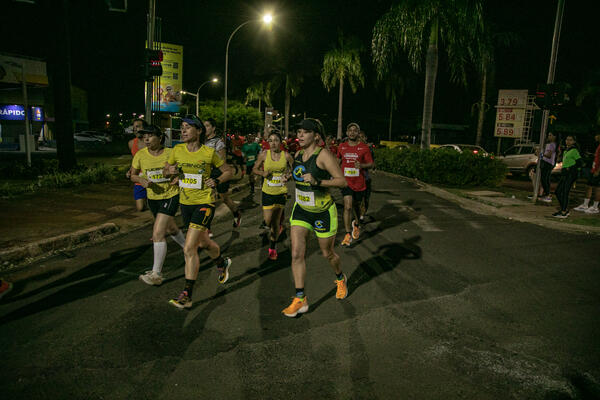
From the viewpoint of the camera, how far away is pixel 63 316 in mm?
4227

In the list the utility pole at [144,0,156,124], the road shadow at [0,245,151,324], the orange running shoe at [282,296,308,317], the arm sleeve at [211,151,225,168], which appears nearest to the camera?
the orange running shoe at [282,296,308,317]

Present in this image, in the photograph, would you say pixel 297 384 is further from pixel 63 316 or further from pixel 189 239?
pixel 63 316

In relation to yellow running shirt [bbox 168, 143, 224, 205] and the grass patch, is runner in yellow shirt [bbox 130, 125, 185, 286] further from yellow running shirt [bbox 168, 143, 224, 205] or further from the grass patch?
the grass patch

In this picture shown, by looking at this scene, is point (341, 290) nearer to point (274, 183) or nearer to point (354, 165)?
point (274, 183)

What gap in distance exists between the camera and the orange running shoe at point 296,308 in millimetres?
4277

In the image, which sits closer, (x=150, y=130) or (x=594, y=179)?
(x=150, y=130)

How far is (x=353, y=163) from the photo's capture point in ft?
25.2

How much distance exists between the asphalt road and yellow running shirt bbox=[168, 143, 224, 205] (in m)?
1.16

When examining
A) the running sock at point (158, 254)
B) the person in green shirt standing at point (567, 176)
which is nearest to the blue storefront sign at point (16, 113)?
the running sock at point (158, 254)

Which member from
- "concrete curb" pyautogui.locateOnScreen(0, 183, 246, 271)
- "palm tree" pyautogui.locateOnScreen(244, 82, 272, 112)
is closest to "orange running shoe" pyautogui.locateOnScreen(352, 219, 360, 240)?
"concrete curb" pyautogui.locateOnScreen(0, 183, 246, 271)

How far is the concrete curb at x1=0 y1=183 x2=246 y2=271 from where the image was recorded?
232 inches

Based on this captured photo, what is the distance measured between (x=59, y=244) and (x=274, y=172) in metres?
3.63

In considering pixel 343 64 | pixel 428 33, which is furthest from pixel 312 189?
pixel 343 64

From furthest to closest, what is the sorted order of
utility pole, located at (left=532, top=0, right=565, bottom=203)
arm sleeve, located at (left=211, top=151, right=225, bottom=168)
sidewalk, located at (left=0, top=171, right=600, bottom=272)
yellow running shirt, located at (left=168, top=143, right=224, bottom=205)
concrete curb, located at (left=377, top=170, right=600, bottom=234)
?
utility pole, located at (left=532, top=0, right=565, bottom=203), concrete curb, located at (left=377, top=170, right=600, bottom=234), sidewalk, located at (left=0, top=171, right=600, bottom=272), arm sleeve, located at (left=211, top=151, right=225, bottom=168), yellow running shirt, located at (left=168, top=143, right=224, bottom=205)
